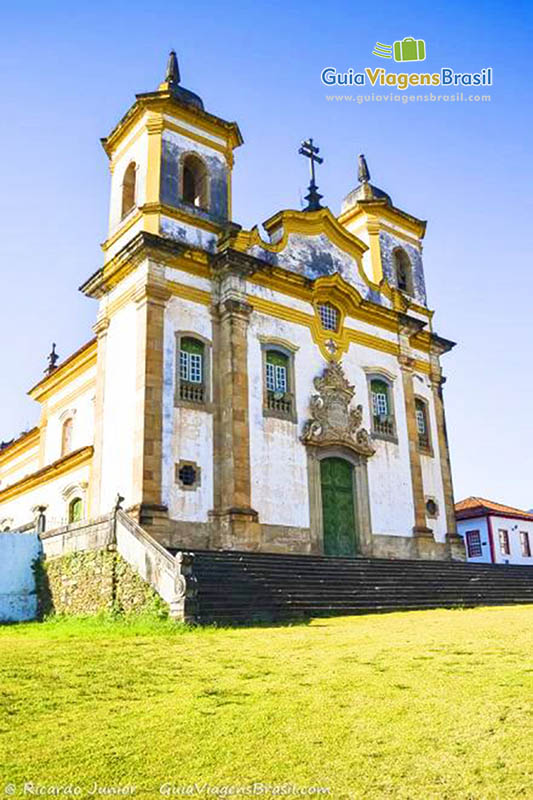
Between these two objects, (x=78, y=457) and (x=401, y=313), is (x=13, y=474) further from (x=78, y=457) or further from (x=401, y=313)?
(x=401, y=313)

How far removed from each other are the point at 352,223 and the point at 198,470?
40.6 ft

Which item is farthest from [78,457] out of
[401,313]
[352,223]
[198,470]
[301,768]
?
[301,768]

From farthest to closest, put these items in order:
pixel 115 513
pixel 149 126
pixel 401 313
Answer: pixel 401 313 → pixel 149 126 → pixel 115 513

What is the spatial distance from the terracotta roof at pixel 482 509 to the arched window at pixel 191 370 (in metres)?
17.0

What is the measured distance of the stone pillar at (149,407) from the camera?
49.1ft

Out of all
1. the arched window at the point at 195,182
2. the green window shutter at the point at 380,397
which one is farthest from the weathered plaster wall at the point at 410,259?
the arched window at the point at 195,182

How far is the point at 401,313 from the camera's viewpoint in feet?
72.5

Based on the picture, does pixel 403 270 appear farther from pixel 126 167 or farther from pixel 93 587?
pixel 93 587

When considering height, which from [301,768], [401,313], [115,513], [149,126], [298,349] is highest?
[149,126]

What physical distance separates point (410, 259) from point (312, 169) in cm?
483

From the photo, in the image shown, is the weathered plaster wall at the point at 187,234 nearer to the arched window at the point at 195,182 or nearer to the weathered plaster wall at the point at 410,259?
the arched window at the point at 195,182

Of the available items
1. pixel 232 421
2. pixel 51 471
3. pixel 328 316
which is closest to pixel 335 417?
pixel 328 316

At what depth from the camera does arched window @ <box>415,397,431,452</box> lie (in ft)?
72.4

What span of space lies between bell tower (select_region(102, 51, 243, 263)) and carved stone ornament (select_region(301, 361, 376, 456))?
16.0 feet
